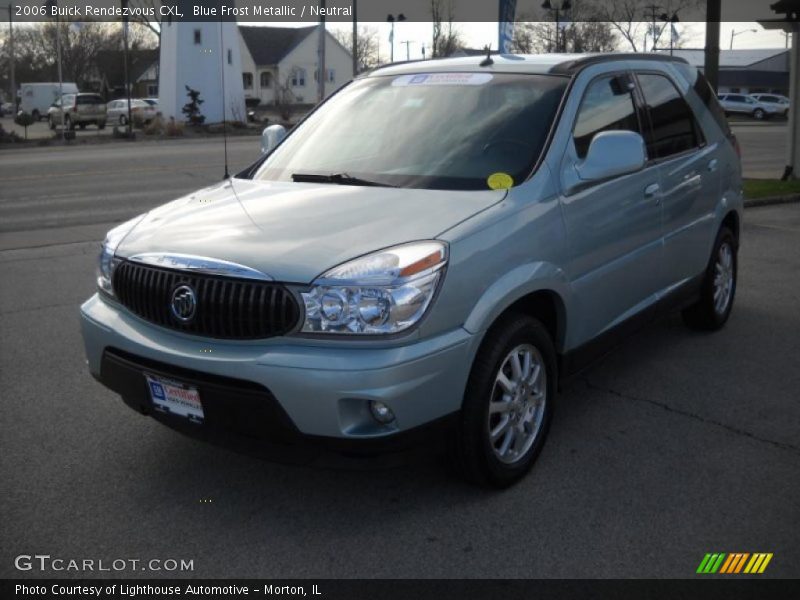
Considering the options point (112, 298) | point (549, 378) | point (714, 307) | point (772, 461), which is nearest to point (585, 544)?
point (549, 378)

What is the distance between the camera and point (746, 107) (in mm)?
57469

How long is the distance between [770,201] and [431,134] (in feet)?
33.4

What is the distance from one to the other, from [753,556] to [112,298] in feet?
9.41

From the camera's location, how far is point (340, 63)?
3322 inches

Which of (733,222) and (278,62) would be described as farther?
(278,62)

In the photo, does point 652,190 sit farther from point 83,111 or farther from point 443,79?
point 83,111

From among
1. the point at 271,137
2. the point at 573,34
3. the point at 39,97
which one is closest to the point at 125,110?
the point at 39,97

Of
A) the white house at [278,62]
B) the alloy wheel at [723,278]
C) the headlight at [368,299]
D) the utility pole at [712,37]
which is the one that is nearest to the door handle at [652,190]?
the alloy wheel at [723,278]

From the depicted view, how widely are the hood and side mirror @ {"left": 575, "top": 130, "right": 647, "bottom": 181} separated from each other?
58 centimetres

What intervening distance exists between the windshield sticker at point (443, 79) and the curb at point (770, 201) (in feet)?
30.2

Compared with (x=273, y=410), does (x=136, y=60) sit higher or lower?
higher
